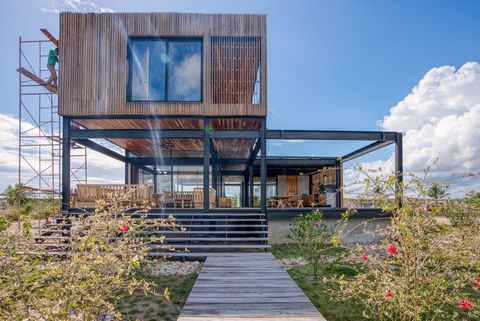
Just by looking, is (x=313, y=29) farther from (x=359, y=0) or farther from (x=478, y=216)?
(x=478, y=216)

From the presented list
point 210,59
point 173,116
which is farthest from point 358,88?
point 173,116

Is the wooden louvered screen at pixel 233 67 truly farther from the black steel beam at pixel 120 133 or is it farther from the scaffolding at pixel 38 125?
the scaffolding at pixel 38 125

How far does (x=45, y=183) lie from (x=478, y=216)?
12.2 meters

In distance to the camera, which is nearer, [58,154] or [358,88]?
[58,154]

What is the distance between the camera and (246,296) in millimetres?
3178

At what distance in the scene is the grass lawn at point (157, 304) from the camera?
3482 millimetres

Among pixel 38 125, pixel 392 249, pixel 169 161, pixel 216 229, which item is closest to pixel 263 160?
pixel 216 229

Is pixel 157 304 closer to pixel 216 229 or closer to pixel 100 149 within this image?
pixel 216 229

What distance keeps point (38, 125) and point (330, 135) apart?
33.8 feet

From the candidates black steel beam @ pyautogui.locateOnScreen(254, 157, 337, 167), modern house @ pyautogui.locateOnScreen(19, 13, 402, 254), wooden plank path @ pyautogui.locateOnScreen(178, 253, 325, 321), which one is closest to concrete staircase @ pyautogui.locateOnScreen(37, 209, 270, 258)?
modern house @ pyautogui.locateOnScreen(19, 13, 402, 254)

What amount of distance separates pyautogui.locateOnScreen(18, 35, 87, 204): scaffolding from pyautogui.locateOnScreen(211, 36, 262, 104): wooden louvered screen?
523 centimetres

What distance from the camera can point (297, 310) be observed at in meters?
2.81

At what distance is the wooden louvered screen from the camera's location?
26.3ft

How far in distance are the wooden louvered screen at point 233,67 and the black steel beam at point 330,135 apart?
124cm
